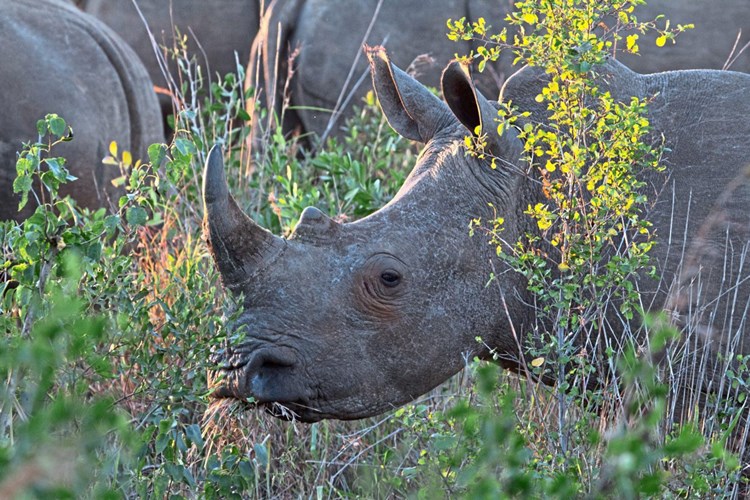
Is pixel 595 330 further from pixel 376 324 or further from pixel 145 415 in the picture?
pixel 145 415

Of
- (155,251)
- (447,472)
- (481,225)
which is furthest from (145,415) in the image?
(155,251)

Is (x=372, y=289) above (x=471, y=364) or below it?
above

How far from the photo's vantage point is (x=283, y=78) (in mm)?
7703

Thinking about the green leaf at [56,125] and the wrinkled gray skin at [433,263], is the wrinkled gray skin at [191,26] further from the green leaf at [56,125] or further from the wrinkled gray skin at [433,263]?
the green leaf at [56,125]

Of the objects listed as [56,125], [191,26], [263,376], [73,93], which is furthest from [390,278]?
[191,26]

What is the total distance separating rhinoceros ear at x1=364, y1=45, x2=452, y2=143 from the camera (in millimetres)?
4273

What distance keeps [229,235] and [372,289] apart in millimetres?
431

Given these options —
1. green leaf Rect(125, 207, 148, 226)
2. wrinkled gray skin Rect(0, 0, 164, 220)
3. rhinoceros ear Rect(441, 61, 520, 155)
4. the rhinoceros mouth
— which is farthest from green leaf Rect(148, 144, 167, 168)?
wrinkled gray skin Rect(0, 0, 164, 220)

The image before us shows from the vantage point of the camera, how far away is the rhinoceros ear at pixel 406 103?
4.27 m

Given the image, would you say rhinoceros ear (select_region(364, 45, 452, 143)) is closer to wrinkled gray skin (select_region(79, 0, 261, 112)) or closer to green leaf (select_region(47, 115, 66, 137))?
green leaf (select_region(47, 115, 66, 137))

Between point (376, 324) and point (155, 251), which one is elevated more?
point (376, 324)

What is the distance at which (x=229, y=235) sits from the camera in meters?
3.75

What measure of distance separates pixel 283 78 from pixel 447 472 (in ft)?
15.4

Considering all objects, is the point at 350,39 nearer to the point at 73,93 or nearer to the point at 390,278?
the point at 73,93
